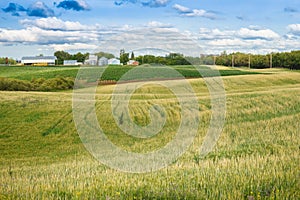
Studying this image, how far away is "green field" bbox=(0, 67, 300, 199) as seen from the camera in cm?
710

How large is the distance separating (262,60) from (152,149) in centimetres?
9284

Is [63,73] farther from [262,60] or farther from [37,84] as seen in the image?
[262,60]

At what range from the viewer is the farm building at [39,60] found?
108 meters

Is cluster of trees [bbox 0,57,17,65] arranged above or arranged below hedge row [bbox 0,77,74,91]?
above

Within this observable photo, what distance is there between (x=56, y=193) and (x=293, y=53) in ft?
324

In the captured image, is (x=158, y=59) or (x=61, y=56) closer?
(x=158, y=59)

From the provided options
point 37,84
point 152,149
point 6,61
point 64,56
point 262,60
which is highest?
point 64,56

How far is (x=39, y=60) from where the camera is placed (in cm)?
11125

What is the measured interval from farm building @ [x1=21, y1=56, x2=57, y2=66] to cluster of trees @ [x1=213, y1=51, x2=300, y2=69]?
136 feet

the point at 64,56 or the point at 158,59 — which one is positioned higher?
the point at 64,56

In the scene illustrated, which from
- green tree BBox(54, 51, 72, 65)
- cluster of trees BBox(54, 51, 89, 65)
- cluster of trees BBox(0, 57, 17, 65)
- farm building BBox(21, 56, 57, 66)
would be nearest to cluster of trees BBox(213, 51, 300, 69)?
cluster of trees BBox(54, 51, 89, 65)

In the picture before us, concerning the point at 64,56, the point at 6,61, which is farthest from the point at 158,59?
the point at 6,61

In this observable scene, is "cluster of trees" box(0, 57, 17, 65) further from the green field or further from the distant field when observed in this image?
the green field

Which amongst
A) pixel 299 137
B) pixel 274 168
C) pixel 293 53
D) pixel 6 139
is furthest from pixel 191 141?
pixel 293 53
